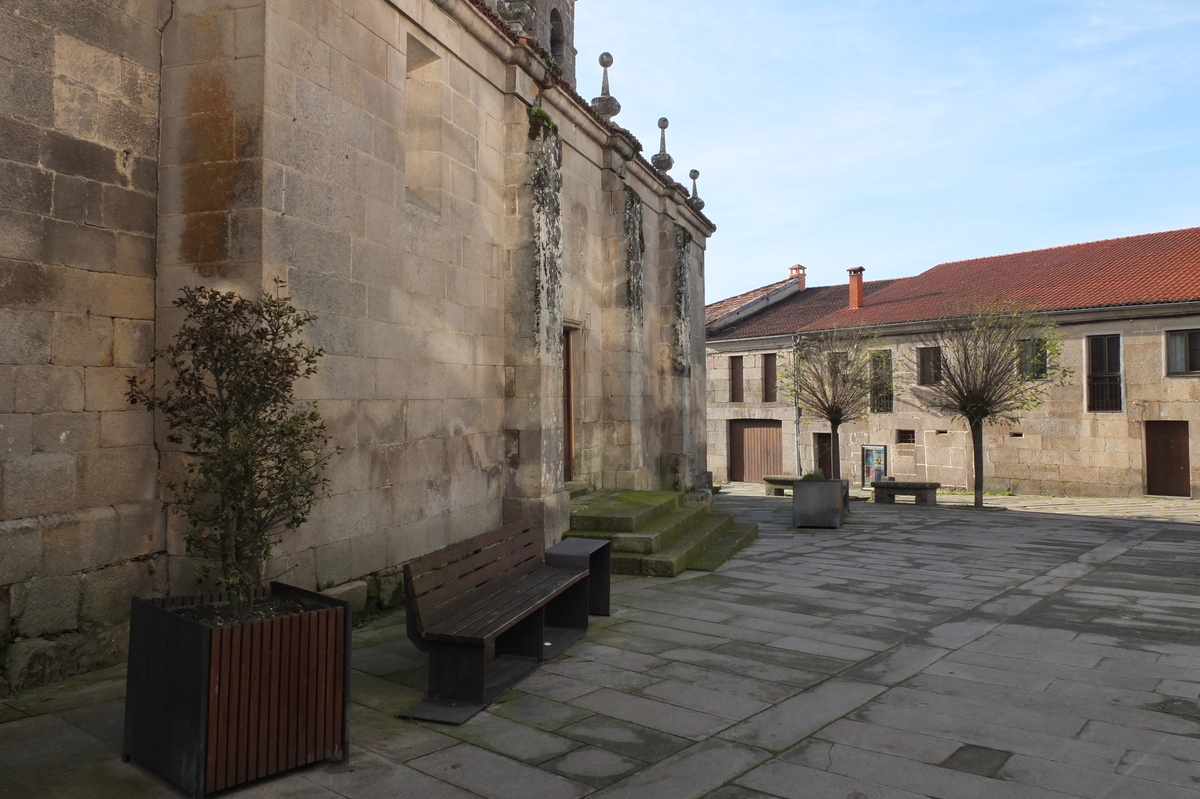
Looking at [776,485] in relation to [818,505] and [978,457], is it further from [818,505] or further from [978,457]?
[818,505]

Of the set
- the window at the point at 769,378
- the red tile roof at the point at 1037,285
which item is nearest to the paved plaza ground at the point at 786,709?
the red tile roof at the point at 1037,285

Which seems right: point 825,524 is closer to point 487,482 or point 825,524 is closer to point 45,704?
point 487,482

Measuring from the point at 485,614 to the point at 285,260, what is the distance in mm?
2670

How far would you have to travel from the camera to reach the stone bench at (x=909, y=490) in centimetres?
1902

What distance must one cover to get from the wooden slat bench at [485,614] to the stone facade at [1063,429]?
21.4 meters

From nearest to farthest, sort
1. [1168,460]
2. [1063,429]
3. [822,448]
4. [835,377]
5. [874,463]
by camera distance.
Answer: [835,377] < [1168,460] < [1063,429] < [874,463] < [822,448]

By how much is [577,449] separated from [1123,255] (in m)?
21.8

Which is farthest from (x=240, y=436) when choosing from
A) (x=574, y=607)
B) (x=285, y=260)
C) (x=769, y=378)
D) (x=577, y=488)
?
(x=769, y=378)

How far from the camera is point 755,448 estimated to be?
29422mm

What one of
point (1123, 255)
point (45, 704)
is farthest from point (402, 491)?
point (1123, 255)

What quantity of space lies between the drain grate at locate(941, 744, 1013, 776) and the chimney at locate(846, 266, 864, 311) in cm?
2641

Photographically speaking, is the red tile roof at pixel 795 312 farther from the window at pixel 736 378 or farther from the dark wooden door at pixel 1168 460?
the dark wooden door at pixel 1168 460

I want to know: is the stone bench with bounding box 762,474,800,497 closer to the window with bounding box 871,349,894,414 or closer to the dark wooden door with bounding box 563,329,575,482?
the window with bounding box 871,349,894,414

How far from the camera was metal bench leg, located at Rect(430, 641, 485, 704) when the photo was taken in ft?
14.6
